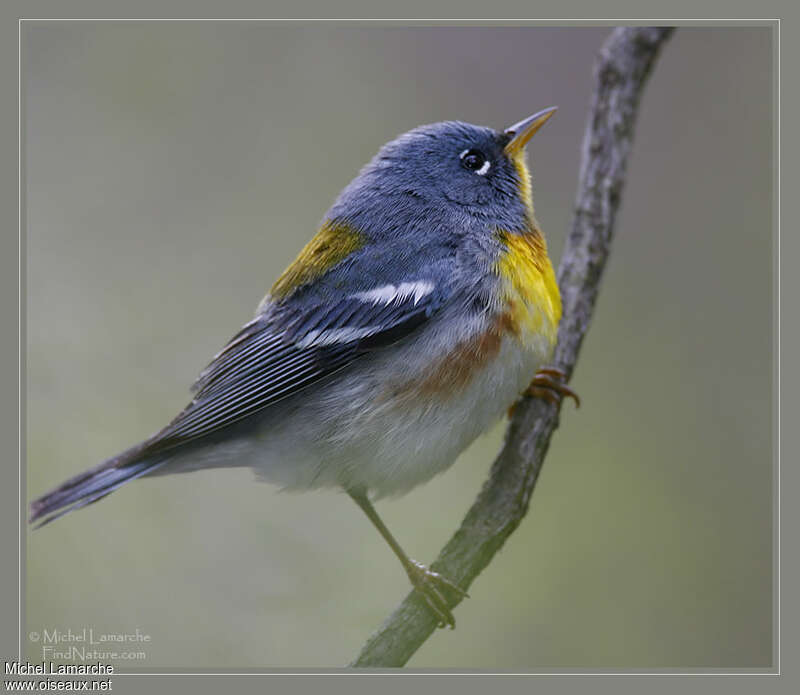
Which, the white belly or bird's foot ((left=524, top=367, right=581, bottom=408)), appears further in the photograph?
bird's foot ((left=524, top=367, right=581, bottom=408))

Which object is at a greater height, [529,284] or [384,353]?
[529,284]

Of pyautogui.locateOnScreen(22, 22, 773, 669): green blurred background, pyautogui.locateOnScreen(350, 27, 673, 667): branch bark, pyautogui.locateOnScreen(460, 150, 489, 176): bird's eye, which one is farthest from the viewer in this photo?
pyautogui.locateOnScreen(22, 22, 773, 669): green blurred background

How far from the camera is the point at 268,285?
3.95m

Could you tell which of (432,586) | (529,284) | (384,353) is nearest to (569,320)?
(529,284)

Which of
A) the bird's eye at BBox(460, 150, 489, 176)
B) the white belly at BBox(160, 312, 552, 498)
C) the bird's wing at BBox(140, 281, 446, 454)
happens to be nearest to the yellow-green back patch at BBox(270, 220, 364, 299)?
the bird's wing at BBox(140, 281, 446, 454)

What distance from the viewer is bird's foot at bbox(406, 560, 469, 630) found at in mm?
2578

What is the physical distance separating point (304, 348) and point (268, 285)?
1325mm

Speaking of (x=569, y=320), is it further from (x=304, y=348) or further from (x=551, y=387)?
(x=304, y=348)

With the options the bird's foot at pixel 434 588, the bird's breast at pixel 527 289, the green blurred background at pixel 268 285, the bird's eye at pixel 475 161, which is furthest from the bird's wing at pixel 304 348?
the bird's foot at pixel 434 588

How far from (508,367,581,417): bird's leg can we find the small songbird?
318mm

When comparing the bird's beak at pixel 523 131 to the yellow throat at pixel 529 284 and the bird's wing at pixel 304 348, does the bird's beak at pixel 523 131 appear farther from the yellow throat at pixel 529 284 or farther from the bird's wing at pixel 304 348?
the bird's wing at pixel 304 348

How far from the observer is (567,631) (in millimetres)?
3273

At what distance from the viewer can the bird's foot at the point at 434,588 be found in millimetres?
2578

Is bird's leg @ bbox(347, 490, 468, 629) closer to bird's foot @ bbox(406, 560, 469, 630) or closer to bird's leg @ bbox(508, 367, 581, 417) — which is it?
bird's foot @ bbox(406, 560, 469, 630)
